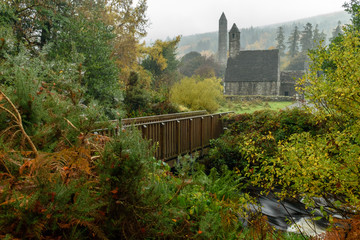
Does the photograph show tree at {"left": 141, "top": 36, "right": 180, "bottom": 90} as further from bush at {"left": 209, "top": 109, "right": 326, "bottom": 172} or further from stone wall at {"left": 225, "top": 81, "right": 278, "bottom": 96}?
bush at {"left": 209, "top": 109, "right": 326, "bottom": 172}

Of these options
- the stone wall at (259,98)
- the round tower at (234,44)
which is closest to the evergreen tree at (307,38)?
the round tower at (234,44)

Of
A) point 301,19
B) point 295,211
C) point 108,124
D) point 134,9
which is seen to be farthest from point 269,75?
point 301,19

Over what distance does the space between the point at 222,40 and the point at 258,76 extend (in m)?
45.4

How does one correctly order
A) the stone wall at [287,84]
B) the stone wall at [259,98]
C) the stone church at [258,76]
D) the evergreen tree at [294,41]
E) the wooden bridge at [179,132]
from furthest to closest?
the evergreen tree at [294,41]
the stone wall at [287,84]
the stone church at [258,76]
the stone wall at [259,98]
the wooden bridge at [179,132]

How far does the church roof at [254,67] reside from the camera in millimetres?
48791

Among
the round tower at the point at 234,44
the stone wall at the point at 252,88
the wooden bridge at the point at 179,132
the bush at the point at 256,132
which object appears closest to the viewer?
the wooden bridge at the point at 179,132

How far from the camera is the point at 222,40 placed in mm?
90500

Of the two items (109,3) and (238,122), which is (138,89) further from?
(109,3)

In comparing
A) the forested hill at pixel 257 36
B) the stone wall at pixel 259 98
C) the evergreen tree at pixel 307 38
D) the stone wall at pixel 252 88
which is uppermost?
the forested hill at pixel 257 36

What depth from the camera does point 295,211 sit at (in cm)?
655

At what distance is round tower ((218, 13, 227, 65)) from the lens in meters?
90.2

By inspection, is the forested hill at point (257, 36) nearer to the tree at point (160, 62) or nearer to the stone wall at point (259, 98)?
the tree at point (160, 62)

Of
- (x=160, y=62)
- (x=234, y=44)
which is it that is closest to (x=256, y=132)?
(x=160, y=62)

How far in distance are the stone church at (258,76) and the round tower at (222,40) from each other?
3741 cm
